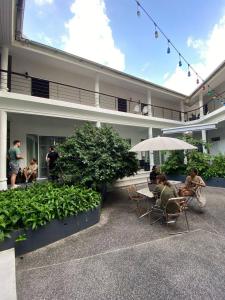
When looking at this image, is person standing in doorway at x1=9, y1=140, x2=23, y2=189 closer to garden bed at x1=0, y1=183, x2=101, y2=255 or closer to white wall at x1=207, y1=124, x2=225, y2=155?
garden bed at x1=0, y1=183, x2=101, y2=255

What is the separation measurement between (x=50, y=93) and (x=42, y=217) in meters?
8.34

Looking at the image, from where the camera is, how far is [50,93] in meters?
10.8

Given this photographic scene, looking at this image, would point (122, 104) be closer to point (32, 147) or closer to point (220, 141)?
point (32, 147)

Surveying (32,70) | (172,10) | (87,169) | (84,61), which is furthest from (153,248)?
(32,70)

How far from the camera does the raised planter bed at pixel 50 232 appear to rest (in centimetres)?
373

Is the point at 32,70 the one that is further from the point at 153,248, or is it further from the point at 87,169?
the point at 153,248

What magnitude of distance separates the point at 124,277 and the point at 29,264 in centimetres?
175

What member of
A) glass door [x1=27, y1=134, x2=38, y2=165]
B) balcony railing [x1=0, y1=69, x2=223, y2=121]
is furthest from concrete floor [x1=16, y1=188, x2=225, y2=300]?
balcony railing [x1=0, y1=69, x2=223, y2=121]

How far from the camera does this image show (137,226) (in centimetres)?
509

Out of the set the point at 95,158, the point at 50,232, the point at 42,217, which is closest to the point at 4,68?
the point at 95,158

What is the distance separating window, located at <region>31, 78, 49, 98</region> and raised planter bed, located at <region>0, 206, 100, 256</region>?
769cm

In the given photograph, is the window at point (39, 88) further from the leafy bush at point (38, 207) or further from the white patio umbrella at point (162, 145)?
the white patio umbrella at point (162, 145)

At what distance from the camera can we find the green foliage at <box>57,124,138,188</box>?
6559 mm

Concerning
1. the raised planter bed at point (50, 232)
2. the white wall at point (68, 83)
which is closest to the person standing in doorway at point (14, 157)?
the raised planter bed at point (50, 232)
